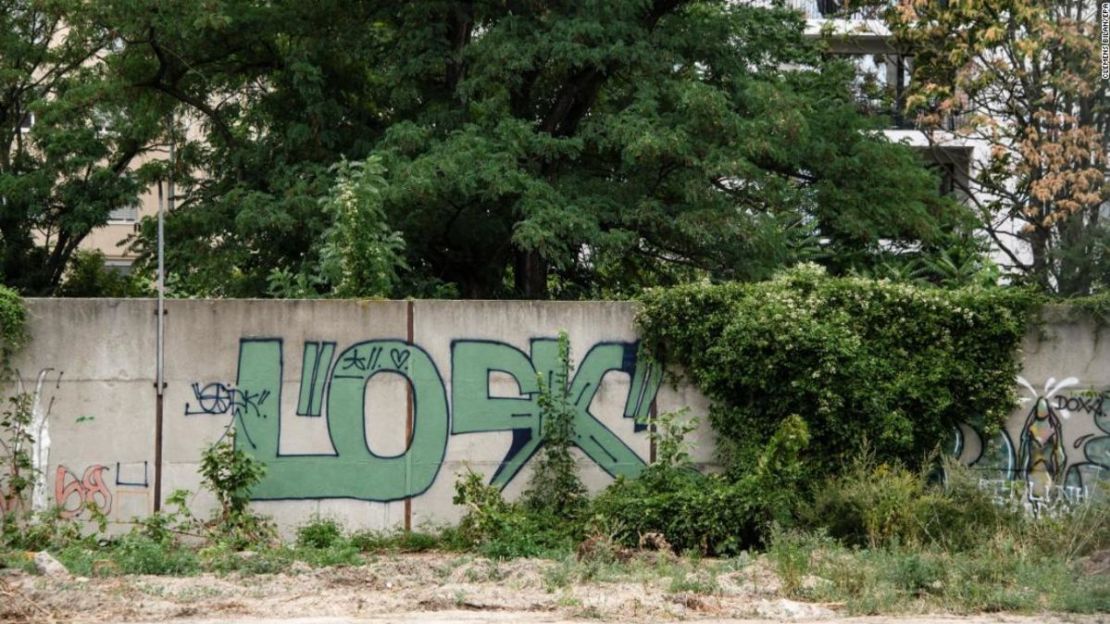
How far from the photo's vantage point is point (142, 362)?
11438 mm

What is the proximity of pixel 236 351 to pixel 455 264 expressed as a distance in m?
6.12

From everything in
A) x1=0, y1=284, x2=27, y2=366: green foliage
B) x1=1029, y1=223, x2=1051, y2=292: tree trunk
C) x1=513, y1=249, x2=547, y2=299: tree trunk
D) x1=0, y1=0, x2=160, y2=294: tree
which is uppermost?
x1=0, y1=0, x2=160, y2=294: tree

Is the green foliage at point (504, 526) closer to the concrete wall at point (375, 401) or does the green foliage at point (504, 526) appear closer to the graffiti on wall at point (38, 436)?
the concrete wall at point (375, 401)

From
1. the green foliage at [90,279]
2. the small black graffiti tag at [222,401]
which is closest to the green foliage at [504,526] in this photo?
the small black graffiti tag at [222,401]

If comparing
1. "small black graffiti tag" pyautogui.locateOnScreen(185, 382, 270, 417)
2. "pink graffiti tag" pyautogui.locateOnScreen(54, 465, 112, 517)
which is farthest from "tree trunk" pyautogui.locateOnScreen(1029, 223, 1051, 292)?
"pink graffiti tag" pyautogui.locateOnScreen(54, 465, 112, 517)

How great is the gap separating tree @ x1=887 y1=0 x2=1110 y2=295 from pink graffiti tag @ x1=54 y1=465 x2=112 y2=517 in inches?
521

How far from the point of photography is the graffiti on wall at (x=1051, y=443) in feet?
40.0

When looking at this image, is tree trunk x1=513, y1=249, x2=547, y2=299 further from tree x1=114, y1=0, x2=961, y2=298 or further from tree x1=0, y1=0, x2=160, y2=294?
tree x1=0, y1=0, x2=160, y2=294

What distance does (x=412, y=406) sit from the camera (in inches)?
465

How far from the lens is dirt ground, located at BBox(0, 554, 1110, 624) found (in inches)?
327

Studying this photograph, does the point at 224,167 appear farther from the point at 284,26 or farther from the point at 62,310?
the point at 62,310

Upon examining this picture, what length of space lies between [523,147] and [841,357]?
228 inches

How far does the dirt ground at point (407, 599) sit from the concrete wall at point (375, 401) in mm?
1894

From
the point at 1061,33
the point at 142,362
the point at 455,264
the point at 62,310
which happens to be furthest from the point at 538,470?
the point at 1061,33
